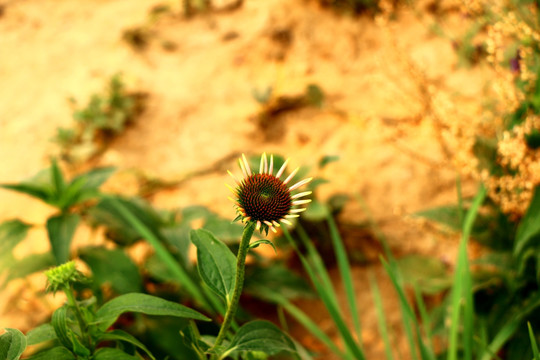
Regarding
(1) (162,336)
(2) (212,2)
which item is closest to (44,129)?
(2) (212,2)

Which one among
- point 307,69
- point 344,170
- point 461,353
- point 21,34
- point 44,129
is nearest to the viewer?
point 461,353

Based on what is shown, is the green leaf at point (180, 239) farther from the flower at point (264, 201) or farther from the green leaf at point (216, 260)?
the flower at point (264, 201)

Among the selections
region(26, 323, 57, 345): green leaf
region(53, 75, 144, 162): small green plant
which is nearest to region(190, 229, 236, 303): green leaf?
region(26, 323, 57, 345): green leaf

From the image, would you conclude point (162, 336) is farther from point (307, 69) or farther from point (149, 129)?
point (307, 69)

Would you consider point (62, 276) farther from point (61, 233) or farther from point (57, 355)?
point (61, 233)

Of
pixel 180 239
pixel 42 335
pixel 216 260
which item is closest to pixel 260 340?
pixel 216 260

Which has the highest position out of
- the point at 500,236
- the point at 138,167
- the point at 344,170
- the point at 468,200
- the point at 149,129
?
the point at 149,129
